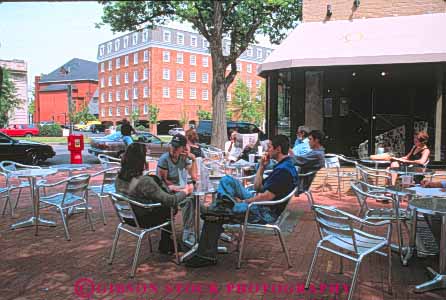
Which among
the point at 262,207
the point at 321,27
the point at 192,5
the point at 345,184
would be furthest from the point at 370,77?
the point at 192,5

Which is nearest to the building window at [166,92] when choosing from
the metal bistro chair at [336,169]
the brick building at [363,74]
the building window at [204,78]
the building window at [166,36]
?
the building window at [204,78]

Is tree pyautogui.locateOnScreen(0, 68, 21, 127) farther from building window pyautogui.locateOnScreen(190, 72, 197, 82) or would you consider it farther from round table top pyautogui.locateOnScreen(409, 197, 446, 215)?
round table top pyautogui.locateOnScreen(409, 197, 446, 215)

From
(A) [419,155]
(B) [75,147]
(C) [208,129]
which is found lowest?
(B) [75,147]

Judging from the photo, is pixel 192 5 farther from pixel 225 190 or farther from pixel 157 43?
pixel 225 190

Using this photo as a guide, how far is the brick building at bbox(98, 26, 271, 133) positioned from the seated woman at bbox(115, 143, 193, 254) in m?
0.92

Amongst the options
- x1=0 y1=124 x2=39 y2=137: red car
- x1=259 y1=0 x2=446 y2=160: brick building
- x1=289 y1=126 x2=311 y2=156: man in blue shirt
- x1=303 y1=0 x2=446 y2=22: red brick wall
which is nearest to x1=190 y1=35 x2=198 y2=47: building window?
x1=289 y1=126 x2=311 y2=156: man in blue shirt

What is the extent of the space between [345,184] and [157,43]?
621cm

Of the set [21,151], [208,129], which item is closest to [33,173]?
[21,151]

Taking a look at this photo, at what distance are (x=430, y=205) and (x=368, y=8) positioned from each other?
8.31 metres

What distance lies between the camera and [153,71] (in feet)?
16.3

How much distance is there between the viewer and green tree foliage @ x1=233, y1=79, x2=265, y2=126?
45906 millimetres

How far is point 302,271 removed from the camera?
Result: 4.23 meters

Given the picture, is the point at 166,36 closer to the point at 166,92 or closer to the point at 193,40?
the point at 193,40

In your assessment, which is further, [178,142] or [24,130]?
[24,130]
